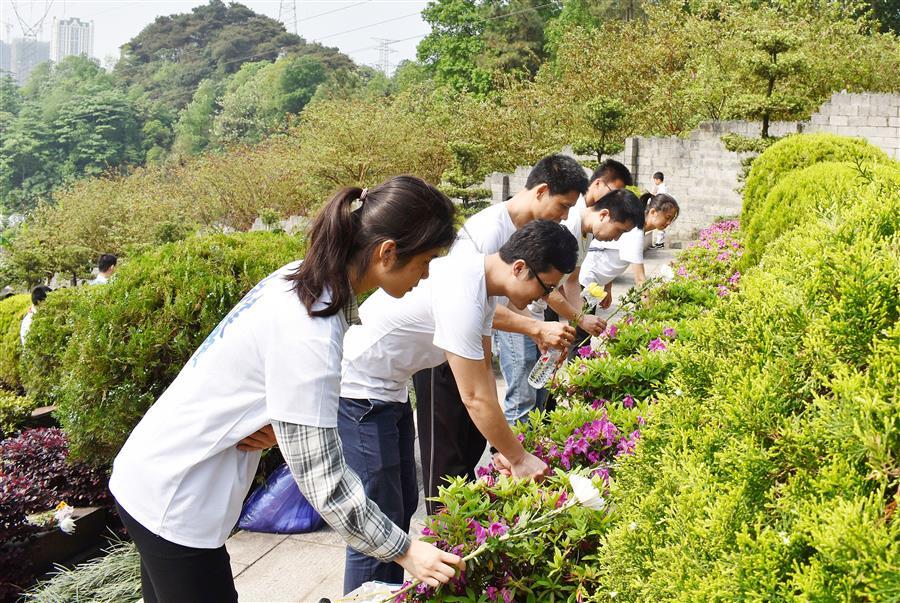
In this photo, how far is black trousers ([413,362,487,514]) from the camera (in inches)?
129

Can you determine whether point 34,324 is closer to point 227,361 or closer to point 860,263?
point 227,361

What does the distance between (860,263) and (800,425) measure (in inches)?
10.3

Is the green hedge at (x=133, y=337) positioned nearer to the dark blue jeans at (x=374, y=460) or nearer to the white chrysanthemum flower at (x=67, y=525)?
the white chrysanthemum flower at (x=67, y=525)

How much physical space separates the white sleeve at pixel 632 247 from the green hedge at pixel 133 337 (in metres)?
2.31

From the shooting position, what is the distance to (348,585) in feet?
8.63

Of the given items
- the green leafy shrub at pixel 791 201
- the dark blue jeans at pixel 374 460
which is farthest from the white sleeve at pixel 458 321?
the green leafy shrub at pixel 791 201

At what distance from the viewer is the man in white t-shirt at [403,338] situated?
257 centimetres

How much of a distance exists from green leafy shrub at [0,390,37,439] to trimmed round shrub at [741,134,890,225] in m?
5.96

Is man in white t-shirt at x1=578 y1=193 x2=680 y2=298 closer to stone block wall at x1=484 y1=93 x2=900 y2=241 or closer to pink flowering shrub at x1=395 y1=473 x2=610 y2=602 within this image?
pink flowering shrub at x1=395 y1=473 x2=610 y2=602

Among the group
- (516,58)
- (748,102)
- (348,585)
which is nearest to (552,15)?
(516,58)

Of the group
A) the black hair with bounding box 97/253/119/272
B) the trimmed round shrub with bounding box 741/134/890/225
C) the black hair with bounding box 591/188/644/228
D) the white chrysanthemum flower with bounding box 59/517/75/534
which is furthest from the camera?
the black hair with bounding box 97/253/119/272

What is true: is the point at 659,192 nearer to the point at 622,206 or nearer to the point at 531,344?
the point at 622,206

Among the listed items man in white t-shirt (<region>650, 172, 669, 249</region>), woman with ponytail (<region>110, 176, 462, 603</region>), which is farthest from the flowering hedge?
man in white t-shirt (<region>650, 172, 669, 249</region>)

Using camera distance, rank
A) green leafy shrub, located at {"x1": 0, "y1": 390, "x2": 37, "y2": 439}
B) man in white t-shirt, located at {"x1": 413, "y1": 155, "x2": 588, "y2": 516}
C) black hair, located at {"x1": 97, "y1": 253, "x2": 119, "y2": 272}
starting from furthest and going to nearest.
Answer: black hair, located at {"x1": 97, "y1": 253, "x2": 119, "y2": 272}
green leafy shrub, located at {"x1": 0, "y1": 390, "x2": 37, "y2": 439}
man in white t-shirt, located at {"x1": 413, "y1": 155, "x2": 588, "y2": 516}
